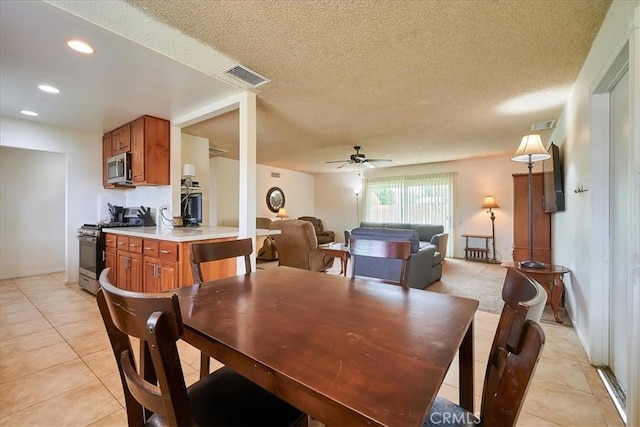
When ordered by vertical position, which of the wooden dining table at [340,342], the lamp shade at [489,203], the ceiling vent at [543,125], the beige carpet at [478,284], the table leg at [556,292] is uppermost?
the ceiling vent at [543,125]

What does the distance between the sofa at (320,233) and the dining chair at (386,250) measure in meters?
6.17

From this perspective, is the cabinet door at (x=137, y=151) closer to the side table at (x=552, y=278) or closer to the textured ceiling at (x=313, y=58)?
the textured ceiling at (x=313, y=58)

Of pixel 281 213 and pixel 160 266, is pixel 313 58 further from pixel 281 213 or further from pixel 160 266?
pixel 281 213

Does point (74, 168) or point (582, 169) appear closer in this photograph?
point (582, 169)

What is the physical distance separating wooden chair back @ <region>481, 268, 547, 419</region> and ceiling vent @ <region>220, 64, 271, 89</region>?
2433mm

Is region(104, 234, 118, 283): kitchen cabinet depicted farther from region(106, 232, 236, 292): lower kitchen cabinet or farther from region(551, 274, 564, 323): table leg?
region(551, 274, 564, 323): table leg

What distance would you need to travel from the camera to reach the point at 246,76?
250 centimetres

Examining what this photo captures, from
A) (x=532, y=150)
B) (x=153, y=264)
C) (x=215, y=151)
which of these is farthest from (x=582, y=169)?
(x=215, y=151)

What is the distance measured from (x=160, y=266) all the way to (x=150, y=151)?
1.61 m

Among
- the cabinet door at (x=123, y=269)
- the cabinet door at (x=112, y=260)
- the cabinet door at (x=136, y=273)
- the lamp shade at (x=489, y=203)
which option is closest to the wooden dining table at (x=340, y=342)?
the cabinet door at (x=136, y=273)

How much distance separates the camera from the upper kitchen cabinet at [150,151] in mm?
3525

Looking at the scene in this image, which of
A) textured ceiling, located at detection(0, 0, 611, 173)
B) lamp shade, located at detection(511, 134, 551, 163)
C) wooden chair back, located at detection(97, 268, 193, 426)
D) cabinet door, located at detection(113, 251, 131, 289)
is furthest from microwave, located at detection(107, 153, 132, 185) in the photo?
lamp shade, located at detection(511, 134, 551, 163)

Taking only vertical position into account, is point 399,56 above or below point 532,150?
above

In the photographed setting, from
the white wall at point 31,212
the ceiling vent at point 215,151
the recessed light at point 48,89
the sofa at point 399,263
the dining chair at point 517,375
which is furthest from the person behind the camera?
the ceiling vent at point 215,151
